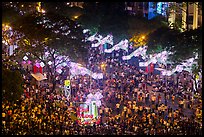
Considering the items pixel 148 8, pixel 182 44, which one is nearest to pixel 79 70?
pixel 182 44

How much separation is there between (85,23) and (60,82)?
10831mm

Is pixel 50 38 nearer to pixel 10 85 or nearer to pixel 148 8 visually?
pixel 10 85

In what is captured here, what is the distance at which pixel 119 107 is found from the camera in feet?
117

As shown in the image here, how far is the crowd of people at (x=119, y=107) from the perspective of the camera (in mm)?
27250

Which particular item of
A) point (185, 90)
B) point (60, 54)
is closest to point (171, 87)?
point (185, 90)

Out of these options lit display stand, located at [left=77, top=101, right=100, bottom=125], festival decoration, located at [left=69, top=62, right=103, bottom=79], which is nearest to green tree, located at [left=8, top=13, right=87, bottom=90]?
festival decoration, located at [left=69, top=62, right=103, bottom=79]

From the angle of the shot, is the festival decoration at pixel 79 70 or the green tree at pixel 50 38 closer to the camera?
the green tree at pixel 50 38

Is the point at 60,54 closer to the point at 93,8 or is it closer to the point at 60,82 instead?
the point at 60,82

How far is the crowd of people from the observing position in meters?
27.2

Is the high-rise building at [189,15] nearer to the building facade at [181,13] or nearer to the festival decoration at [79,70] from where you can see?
the building facade at [181,13]

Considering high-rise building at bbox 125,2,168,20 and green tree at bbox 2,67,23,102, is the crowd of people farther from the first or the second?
high-rise building at bbox 125,2,168,20

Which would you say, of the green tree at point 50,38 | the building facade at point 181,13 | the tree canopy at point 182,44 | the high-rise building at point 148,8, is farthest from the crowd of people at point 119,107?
the high-rise building at point 148,8

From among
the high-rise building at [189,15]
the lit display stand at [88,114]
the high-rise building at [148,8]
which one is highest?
the high-rise building at [148,8]

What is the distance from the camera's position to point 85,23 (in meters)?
52.2
